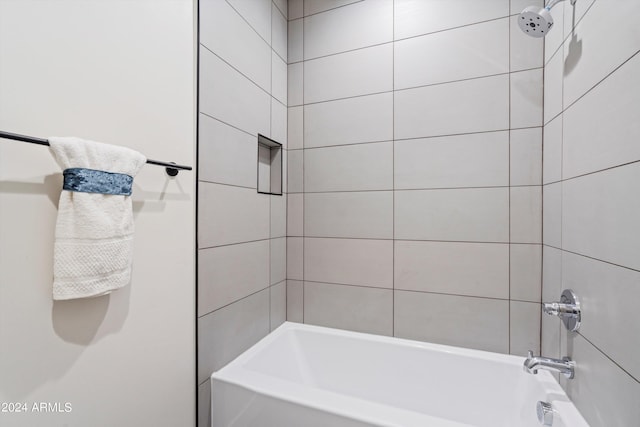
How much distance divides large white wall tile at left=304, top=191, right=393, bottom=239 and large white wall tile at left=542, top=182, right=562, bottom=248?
0.75 metres

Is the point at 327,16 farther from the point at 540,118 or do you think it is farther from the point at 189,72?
the point at 540,118

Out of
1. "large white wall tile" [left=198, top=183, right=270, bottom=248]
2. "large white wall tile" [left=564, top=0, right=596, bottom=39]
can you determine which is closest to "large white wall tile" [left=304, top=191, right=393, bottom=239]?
"large white wall tile" [left=198, top=183, right=270, bottom=248]

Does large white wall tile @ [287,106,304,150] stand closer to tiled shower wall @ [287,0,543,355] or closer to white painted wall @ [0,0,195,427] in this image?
tiled shower wall @ [287,0,543,355]

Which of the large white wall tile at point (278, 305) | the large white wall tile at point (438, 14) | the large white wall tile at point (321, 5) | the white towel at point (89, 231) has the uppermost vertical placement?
the large white wall tile at point (321, 5)

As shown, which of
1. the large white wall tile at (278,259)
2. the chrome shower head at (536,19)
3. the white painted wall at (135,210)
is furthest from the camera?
the large white wall tile at (278,259)

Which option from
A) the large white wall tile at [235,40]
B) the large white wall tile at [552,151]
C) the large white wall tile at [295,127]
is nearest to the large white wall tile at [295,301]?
the large white wall tile at [295,127]

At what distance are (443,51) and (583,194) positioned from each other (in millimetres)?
1062

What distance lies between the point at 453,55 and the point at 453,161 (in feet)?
1.95

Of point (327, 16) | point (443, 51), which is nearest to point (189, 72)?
point (327, 16)

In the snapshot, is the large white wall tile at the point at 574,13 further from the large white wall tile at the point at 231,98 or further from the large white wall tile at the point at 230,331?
the large white wall tile at the point at 230,331

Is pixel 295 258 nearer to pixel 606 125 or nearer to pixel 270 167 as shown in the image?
pixel 270 167

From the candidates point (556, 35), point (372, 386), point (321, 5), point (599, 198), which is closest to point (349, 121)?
point (321, 5)

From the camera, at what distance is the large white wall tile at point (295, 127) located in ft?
6.40

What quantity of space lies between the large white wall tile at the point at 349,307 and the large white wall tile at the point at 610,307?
90cm
